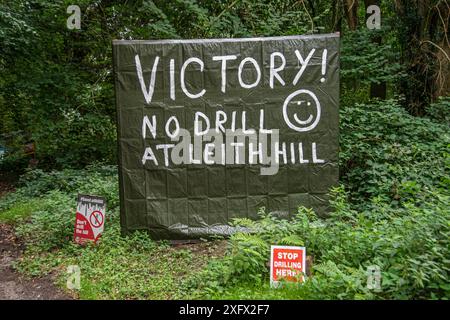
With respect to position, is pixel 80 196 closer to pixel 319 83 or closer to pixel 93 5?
pixel 319 83

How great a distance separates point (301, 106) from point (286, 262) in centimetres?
221

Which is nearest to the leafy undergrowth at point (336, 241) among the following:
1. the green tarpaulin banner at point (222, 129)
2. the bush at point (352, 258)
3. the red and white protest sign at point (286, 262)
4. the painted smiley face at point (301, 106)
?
the bush at point (352, 258)

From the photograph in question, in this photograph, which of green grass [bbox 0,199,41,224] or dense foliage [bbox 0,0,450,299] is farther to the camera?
green grass [bbox 0,199,41,224]

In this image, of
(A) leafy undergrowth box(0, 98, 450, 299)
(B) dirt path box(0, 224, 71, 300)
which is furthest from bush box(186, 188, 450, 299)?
(B) dirt path box(0, 224, 71, 300)

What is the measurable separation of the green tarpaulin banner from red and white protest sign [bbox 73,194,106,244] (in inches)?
→ 11.3

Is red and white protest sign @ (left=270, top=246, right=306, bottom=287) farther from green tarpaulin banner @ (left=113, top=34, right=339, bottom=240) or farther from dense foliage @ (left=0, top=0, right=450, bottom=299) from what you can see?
green tarpaulin banner @ (left=113, top=34, right=339, bottom=240)

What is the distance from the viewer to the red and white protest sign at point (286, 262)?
387 cm

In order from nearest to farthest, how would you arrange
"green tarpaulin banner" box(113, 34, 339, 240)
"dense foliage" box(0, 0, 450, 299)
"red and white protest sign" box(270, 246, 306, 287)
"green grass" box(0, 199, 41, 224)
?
1. "dense foliage" box(0, 0, 450, 299)
2. "red and white protest sign" box(270, 246, 306, 287)
3. "green tarpaulin banner" box(113, 34, 339, 240)
4. "green grass" box(0, 199, 41, 224)

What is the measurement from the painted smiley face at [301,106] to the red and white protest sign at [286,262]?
1945 millimetres

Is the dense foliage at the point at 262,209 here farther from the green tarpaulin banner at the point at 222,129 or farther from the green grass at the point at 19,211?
the green tarpaulin banner at the point at 222,129

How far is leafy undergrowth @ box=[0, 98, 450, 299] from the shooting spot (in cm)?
341

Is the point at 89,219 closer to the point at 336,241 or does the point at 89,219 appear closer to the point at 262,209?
the point at 262,209

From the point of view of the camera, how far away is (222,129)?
212 inches

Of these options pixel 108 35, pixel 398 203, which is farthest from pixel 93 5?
pixel 398 203
